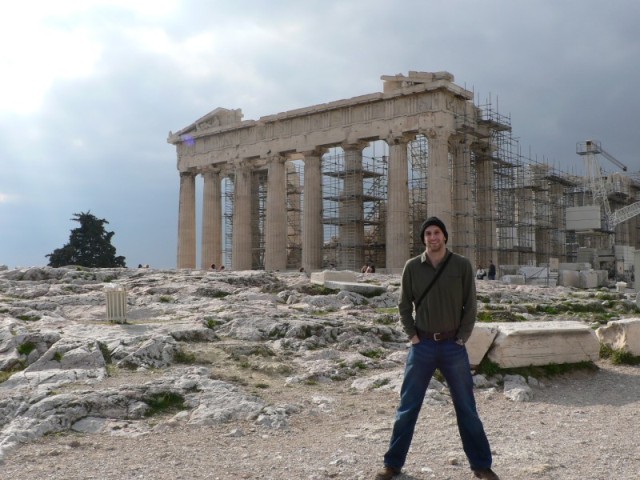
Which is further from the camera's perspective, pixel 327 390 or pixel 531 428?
pixel 327 390

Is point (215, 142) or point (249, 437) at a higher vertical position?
point (215, 142)

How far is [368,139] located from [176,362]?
1042 inches

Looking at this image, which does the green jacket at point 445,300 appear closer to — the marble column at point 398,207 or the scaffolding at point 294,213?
the marble column at point 398,207

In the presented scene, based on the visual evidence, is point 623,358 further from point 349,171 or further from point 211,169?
point 211,169

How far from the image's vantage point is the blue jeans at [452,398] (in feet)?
16.6

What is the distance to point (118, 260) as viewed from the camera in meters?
47.2

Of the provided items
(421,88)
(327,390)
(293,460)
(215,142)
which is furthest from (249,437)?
(215,142)

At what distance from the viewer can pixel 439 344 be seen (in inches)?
206

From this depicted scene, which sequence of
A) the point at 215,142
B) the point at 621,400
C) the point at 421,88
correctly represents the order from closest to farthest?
the point at 621,400 → the point at 421,88 → the point at 215,142

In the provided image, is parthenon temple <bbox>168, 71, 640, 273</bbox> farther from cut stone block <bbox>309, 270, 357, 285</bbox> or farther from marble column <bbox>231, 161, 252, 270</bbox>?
cut stone block <bbox>309, 270, 357, 285</bbox>

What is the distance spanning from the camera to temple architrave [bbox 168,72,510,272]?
105ft

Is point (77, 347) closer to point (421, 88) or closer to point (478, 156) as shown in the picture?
point (421, 88)

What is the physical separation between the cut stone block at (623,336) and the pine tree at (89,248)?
39.6m

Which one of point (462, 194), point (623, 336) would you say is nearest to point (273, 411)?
point (623, 336)
